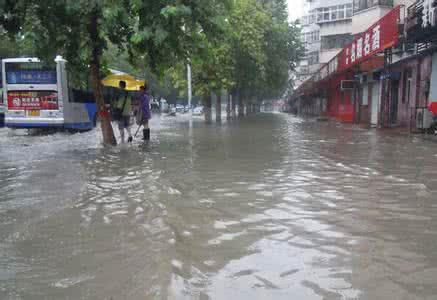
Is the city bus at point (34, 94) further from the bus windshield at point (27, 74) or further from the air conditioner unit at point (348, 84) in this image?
the air conditioner unit at point (348, 84)

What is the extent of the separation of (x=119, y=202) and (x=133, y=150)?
6.64 m

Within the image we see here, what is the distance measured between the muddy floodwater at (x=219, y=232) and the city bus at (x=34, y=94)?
11.0 m

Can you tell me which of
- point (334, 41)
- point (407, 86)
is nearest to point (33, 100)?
point (407, 86)

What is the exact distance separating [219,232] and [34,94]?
1714 centimetres

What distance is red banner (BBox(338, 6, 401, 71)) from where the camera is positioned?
17.6 metres

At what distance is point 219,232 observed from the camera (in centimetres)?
478

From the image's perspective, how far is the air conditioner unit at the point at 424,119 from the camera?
17.6 metres

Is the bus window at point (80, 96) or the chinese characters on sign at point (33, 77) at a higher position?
the chinese characters on sign at point (33, 77)

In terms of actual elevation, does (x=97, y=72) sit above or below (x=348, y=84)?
below

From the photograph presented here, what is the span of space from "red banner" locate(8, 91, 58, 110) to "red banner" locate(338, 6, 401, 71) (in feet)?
45.2

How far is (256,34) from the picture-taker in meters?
28.7

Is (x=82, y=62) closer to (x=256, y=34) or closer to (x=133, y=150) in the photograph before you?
(x=133, y=150)

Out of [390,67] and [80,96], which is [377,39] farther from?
[80,96]

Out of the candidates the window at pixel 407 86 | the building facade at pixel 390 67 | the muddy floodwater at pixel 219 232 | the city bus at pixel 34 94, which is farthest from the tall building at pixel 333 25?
the muddy floodwater at pixel 219 232
